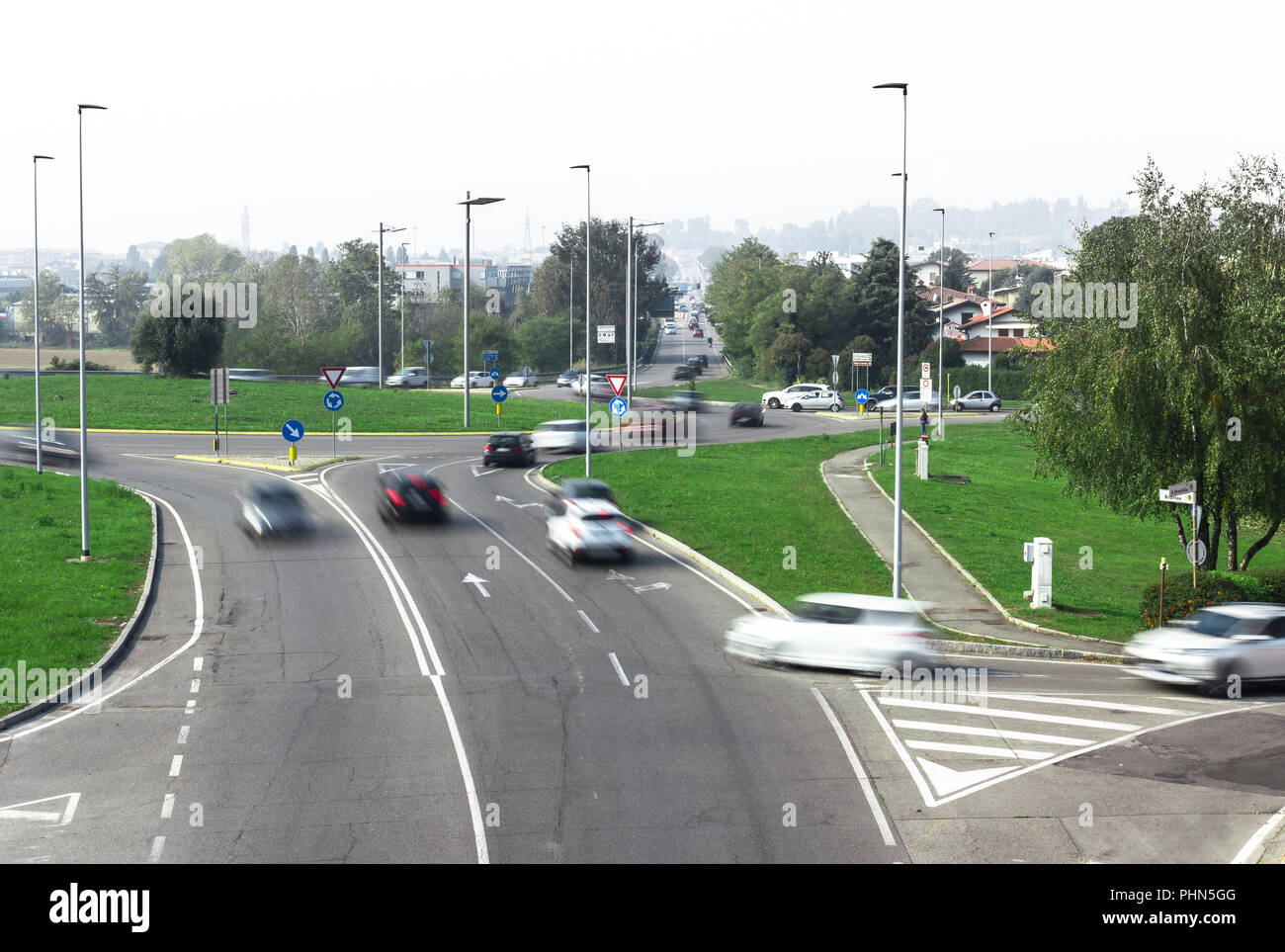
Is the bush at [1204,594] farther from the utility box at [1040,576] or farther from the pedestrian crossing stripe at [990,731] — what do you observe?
the pedestrian crossing stripe at [990,731]

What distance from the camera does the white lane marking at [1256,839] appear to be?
14.2 meters

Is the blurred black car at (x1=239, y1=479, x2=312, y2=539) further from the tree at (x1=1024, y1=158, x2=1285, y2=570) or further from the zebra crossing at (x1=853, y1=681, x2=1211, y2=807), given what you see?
the tree at (x1=1024, y1=158, x2=1285, y2=570)

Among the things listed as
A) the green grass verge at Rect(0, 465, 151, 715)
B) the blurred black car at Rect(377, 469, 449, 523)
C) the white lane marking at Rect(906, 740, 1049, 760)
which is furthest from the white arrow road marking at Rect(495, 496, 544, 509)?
the white lane marking at Rect(906, 740, 1049, 760)

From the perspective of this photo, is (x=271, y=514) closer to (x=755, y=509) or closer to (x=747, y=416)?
(x=755, y=509)

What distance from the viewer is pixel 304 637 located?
24.4 meters

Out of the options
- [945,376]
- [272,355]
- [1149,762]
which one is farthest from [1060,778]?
[272,355]

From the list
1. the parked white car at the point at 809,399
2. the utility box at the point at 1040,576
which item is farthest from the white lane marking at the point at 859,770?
the parked white car at the point at 809,399

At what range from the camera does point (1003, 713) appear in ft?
67.5

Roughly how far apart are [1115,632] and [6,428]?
4763 cm

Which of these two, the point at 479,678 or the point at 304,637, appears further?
the point at 304,637

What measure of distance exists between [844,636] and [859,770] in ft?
18.7

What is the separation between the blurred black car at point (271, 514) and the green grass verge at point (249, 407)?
24.1 meters

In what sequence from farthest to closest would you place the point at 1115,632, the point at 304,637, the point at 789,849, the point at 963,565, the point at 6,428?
the point at 6,428
the point at 963,565
the point at 1115,632
the point at 304,637
the point at 789,849

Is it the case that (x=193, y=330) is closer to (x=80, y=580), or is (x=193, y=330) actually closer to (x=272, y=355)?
(x=272, y=355)
